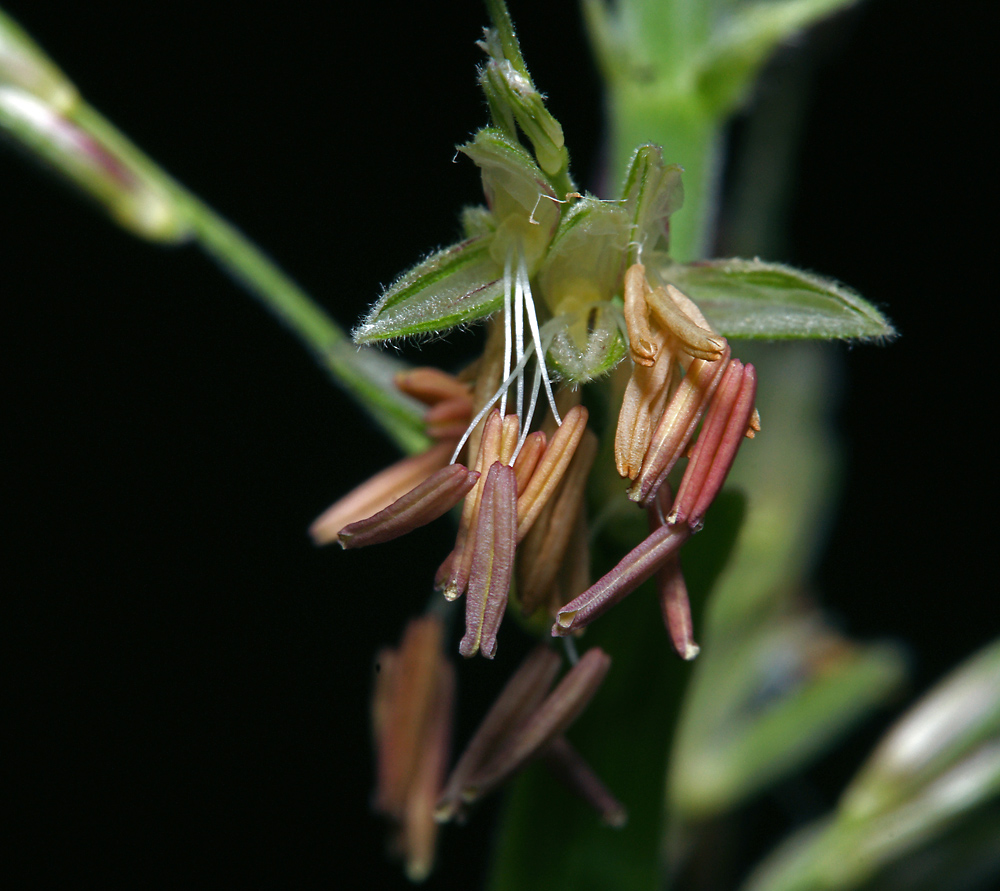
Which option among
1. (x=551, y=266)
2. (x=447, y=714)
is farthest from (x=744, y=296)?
(x=447, y=714)

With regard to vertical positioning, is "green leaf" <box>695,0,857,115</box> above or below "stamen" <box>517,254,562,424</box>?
above

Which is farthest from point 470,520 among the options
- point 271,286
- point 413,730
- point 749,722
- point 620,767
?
point 749,722

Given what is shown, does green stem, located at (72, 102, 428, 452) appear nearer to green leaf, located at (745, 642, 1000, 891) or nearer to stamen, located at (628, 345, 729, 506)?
stamen, located at (628, 345, 729, 506)

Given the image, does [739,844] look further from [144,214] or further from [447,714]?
[144,214]

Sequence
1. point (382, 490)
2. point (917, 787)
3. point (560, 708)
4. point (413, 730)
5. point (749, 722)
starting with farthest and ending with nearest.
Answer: point (749, 722) < point (917, 787) < point (413, 730) < point (382, 490) < point (560, 708)

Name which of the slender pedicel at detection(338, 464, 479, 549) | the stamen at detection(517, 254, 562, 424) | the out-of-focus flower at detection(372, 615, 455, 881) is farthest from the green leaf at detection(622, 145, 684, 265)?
the out-of-focus flower at detection(372, 615, 455, 881)

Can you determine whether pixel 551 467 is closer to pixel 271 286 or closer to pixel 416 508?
pixel 416 508
